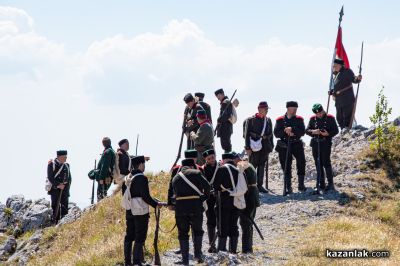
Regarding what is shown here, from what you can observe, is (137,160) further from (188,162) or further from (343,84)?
(343,84)

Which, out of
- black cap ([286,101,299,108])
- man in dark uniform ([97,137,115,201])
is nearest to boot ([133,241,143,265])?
black cap ([286,101,299,108])

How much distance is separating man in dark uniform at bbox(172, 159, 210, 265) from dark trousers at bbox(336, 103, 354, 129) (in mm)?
11582

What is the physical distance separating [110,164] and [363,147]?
879 centimetres

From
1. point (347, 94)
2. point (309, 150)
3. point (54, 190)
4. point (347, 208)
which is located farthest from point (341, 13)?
point (54, 190)

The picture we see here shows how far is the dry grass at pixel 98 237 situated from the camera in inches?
607

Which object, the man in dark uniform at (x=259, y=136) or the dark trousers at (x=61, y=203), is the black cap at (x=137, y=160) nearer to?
the man in dark uniform at (x=259, y=136)

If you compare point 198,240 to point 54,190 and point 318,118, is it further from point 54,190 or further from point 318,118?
point 54,190

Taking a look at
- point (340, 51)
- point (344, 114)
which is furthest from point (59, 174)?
point (340, 51)

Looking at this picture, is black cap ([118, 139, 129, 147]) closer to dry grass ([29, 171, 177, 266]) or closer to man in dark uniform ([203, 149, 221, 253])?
dry grass ([29, 171, 177, 266])

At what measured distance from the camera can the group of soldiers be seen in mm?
13391

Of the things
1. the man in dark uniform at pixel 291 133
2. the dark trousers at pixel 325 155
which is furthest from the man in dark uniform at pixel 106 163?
the dark trousers at pixel 325 155

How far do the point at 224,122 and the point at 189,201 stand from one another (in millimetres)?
7688

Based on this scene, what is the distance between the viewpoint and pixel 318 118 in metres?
19.3

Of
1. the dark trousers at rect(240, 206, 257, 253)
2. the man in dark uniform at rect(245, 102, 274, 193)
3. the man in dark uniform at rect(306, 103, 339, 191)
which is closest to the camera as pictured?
the dark trousers at rect(240, 206, 257, 253)
